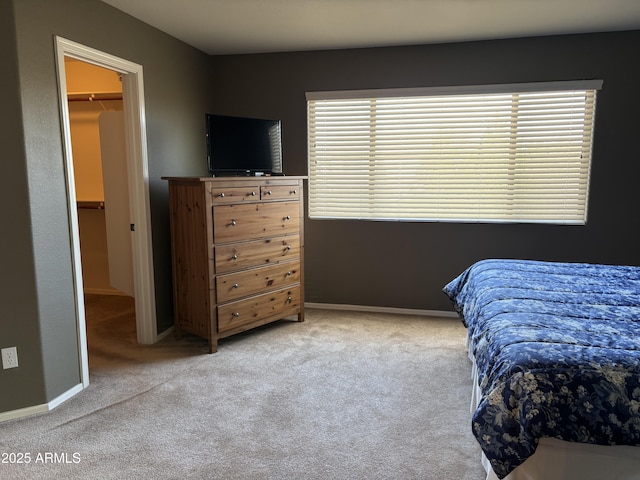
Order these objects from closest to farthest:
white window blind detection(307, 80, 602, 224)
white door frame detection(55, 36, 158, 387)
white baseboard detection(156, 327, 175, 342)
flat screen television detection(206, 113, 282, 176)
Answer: white door frame detection(55, 36, 158, 387) < flat screen television detection(206, 113, 282, 176) < white baseboard detection(156, 327, 175, 342) < white window blind detection(307, 80, 602, 224)

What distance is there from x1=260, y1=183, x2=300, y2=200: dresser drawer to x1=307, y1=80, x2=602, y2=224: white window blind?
605mm

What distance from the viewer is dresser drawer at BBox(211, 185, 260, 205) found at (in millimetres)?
3316

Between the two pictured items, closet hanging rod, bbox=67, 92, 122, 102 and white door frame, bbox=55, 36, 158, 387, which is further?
closet hanging rod, bbox=67, 92, 122, 102

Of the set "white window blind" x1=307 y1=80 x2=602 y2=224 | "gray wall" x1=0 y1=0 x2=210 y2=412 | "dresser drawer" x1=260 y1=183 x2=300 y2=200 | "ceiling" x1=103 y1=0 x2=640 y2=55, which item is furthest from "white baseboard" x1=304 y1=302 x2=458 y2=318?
"ceiling" x1=103 y1=0 x2=640 y2=55

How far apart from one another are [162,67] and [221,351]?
2.35 meters

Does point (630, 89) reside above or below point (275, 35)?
below

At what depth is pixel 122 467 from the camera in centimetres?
210

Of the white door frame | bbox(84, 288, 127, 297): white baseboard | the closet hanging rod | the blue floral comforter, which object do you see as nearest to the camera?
the blue floral comforter

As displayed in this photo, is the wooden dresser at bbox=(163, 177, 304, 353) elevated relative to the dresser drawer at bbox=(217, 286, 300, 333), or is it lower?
elevated

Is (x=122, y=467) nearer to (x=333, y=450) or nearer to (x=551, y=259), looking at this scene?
(x=333, y=450)

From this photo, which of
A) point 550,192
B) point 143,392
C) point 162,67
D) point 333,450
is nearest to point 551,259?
point 550,192

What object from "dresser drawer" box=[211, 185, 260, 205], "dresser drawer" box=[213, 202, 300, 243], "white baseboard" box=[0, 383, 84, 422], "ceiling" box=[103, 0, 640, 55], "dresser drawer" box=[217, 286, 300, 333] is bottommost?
"white baseboard" box=[0, 383, 84, 422]

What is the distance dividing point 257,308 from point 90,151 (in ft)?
9.08

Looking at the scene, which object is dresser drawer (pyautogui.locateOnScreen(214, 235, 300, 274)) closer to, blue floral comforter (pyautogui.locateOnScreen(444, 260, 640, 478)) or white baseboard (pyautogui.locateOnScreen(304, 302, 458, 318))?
white baseboard (pyautogui.locateOnScreen(304, 302, 458, 318))
